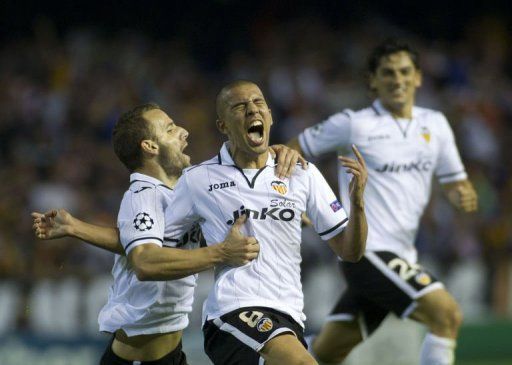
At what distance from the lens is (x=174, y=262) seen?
17.9 feet

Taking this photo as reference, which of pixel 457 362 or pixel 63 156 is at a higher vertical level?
pixel 63 156

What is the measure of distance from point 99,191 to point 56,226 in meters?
7.80

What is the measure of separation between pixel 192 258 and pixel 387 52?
3.14 m

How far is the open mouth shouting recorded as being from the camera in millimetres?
5719

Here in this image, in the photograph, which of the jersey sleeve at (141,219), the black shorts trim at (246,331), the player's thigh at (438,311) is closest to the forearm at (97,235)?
the jersey sleeve at (141,219)

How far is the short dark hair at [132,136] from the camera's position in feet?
19.9

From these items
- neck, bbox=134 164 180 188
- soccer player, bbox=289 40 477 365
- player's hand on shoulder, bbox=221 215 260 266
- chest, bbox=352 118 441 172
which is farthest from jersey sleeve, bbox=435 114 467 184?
player's hand on shoulder, bbox=221 215 260 266

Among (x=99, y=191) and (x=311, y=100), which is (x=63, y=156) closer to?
(x=99, y=191)

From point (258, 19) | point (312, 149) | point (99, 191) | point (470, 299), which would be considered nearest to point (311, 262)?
point (470, 299)

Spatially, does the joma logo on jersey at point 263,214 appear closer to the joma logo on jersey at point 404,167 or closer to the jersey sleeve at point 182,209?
the jersey sleeve at point 182,209

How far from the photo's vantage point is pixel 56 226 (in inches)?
226

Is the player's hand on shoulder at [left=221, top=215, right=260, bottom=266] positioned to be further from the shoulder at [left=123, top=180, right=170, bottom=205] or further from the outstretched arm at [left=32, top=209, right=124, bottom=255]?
the outstretched arm at [left=32, top=209, right=124, bottom=255]

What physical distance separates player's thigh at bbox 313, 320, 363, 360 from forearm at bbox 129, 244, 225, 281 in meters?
2.55

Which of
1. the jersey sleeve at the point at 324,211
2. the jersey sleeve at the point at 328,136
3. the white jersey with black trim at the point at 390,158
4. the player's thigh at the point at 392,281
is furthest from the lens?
the jersey sleeve at the point at 328,136
